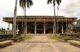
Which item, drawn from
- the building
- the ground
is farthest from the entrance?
the ground

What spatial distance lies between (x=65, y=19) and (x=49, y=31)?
11.7 meters

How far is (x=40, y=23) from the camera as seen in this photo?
89.9 meters

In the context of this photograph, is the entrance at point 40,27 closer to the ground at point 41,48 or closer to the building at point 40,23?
the building at point 40,23

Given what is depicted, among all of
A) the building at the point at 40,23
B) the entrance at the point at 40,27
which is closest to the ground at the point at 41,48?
the building at the point at 40,23

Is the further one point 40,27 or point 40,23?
point 40,27

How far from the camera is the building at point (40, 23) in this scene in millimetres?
84000

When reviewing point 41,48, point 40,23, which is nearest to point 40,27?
point 40,23

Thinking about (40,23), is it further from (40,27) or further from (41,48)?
(41,48)

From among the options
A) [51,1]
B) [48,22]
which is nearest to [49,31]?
[48,22]

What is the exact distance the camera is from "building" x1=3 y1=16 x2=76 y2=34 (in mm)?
84000

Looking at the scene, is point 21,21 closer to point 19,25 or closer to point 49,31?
point 19,25

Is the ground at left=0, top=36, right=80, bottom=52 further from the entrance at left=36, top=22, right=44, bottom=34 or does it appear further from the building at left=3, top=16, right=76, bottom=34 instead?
the entrance at left=36, top=22, right=44, bottom=34

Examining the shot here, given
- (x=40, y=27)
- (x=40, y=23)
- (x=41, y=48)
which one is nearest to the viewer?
(x=41, y=48)

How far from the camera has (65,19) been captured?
83438mm
